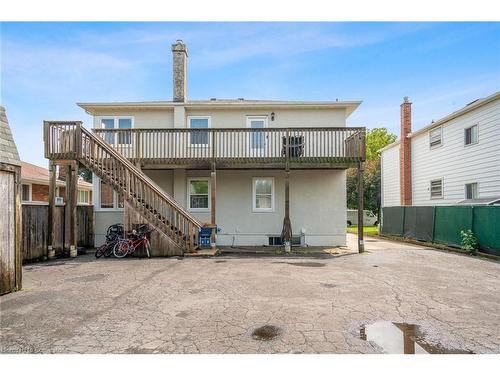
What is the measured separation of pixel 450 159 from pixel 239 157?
1104cm

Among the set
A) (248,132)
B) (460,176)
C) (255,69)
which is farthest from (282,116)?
(460,176)

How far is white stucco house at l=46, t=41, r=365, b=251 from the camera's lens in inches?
480

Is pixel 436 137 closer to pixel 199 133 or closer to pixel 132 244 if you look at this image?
pixel 199 133

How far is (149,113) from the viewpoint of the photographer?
13867 millimetres

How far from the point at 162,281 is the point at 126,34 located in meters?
5.95

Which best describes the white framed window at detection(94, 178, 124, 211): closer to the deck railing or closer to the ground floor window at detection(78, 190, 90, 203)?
the deck railing

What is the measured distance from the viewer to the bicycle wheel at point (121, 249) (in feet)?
33.3

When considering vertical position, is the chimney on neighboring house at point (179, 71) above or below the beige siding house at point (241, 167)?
above

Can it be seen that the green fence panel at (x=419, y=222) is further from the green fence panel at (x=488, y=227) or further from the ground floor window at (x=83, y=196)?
the ground floor window at (x=83, y=196)

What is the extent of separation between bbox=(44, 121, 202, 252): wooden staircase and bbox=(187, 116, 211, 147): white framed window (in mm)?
3012

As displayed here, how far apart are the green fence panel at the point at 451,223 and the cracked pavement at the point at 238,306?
307cm

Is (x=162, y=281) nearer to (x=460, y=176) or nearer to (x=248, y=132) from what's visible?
(x=248, y=132)

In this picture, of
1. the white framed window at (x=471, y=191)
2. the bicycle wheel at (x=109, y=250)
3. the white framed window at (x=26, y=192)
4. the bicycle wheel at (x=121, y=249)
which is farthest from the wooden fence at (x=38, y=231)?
the white framed window at (x=471, y=191)

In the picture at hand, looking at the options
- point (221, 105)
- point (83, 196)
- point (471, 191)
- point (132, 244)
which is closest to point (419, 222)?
point (471, 191)
